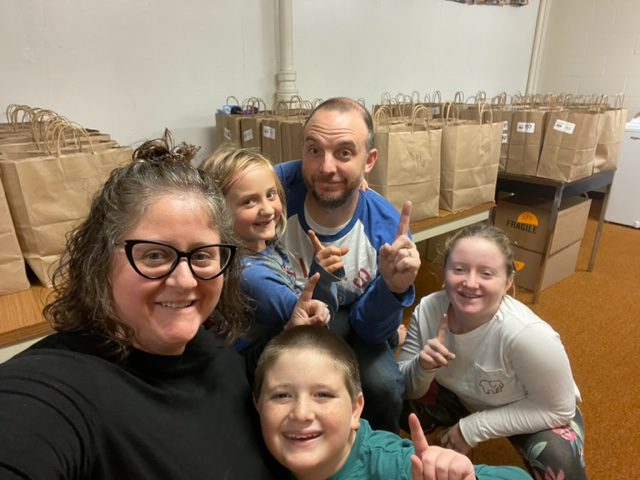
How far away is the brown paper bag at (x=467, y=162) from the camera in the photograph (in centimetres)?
213

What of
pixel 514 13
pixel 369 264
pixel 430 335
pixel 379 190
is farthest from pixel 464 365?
pixel 514 13

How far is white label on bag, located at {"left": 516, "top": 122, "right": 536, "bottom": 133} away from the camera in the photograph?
8.41 ft

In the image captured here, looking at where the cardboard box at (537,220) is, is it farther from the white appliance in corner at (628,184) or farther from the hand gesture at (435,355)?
the hand gesture at (435,355)

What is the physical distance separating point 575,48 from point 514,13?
84 centimetres

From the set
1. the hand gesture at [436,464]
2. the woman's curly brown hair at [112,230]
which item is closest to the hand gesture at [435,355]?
the hand gesture at [436,464]

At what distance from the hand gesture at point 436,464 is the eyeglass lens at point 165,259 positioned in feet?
1.41

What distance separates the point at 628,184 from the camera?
407 cm

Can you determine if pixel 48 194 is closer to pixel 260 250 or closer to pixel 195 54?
pixel 260 250

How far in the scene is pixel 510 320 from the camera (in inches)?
50.2

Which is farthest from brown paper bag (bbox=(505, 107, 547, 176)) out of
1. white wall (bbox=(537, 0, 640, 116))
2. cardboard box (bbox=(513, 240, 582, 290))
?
white wall (bbox=(537, 0, 640, 116))

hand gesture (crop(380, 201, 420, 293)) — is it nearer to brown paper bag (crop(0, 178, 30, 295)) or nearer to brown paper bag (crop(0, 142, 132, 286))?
brown paper bag (crop(0, 142, 132, 286))

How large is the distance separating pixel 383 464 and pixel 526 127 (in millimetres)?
2298

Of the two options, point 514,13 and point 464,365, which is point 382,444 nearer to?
point 464,365

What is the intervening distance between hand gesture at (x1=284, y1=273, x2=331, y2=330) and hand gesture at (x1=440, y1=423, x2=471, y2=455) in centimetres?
56
